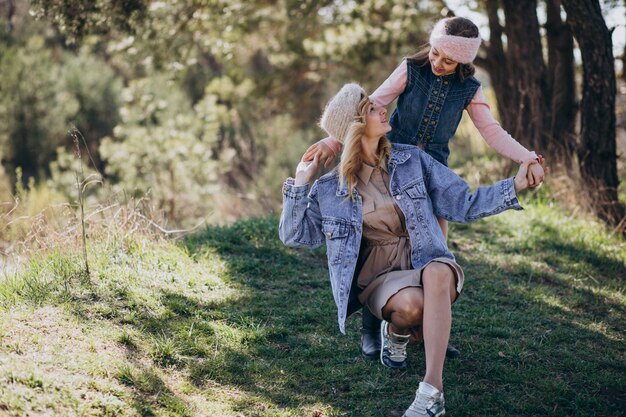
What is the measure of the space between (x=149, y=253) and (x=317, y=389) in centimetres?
207

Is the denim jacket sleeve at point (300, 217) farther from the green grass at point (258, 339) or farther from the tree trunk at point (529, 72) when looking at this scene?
the tree trunk at point (529, 72)

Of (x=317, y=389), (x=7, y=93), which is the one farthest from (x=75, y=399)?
(x=7, y=93)

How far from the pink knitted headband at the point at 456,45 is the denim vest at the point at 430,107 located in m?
0.21

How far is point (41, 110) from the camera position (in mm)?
16859

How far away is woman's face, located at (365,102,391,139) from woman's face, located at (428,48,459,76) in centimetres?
50

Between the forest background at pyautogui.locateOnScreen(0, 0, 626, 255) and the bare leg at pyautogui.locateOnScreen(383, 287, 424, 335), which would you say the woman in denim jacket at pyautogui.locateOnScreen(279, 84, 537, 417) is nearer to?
the bare leg at pyautogui.locateOnScreen(383, 287, 424, 335)

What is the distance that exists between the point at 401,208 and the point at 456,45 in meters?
0.97

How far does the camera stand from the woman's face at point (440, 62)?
408 centimetres

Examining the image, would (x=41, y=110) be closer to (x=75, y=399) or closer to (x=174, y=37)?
(x=174, y=37)

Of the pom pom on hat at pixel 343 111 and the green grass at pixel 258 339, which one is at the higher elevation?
the pom pom on hat at pixel 343 111

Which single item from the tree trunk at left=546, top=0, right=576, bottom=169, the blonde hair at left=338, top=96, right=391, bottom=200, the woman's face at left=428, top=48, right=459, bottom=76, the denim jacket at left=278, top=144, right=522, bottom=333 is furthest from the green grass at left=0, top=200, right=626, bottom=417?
the tree trunk at left=546, top=0, right=576, bottom=169

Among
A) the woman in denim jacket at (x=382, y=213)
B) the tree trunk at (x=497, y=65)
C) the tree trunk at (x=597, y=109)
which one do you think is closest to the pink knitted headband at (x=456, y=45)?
the woman in denim jacket at (x=382, y=213)

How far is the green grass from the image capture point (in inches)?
147

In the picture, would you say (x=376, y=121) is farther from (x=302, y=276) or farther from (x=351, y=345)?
(x=302, y=276)
